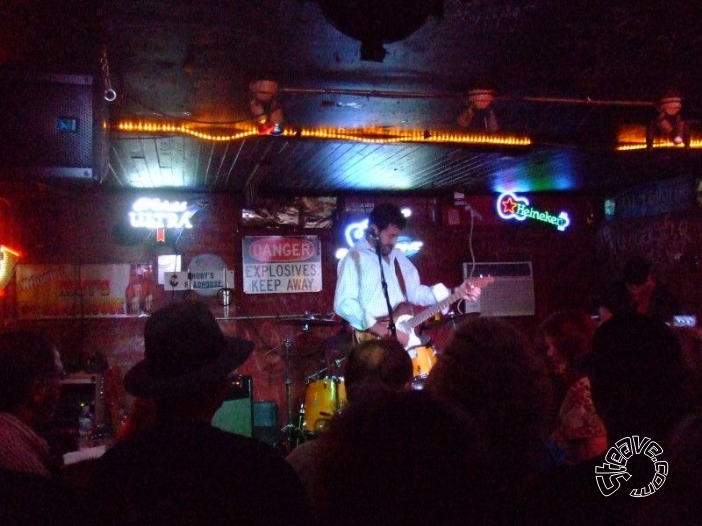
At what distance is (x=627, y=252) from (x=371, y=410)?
8.82m

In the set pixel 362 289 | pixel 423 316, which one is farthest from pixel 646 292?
pixel 362 289

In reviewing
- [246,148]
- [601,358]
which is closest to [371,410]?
[601,358]

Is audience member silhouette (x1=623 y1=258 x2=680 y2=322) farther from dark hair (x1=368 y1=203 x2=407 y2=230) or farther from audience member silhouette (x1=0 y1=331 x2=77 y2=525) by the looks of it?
audience member silhouette (x1=0 y1=331 x2=77 y2=525)

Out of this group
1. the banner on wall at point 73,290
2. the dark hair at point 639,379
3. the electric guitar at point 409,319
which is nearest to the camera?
the dark hair at point 639,379

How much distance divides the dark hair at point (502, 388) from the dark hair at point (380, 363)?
1276 millimetres

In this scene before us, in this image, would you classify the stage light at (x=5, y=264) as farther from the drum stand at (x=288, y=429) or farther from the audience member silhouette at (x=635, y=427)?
the audience member silhouette at (x=635, y=427)

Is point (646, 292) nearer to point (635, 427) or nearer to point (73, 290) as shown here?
point (635, 427)

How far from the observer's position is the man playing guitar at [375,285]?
17.6 ft

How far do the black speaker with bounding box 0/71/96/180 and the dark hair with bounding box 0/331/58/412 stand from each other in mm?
1248

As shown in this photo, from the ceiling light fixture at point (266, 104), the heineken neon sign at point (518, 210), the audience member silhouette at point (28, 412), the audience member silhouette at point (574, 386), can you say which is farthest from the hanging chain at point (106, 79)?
the heineken neon sign at point (518, 210)

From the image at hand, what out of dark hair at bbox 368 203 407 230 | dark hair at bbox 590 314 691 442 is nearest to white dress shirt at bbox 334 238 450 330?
dark hair at bbox 368 203 407 230

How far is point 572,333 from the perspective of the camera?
130 inches

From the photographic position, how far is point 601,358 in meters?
1.89

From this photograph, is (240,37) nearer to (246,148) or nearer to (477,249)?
(246,148)
